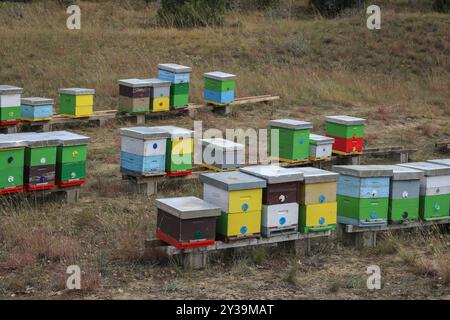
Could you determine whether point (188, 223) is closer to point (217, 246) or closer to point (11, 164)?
point (217, 246)

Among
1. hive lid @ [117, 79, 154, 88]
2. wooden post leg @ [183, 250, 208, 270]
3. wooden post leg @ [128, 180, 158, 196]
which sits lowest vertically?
wooden post leg @ [183, 250, 208, 270]

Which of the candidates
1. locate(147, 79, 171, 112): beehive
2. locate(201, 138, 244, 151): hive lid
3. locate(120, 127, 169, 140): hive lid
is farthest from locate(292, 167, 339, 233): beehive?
locate(147, 79, 171, 112): beehive

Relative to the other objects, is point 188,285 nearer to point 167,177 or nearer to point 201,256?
point 201,256

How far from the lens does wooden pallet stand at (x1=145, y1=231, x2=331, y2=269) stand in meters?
6.79

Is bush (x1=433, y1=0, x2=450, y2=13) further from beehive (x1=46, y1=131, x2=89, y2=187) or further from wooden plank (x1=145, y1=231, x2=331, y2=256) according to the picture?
wooden plank (x1=145, y1=231, x2=331, y2=256)

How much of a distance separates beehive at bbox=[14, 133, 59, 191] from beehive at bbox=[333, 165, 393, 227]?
122 inches

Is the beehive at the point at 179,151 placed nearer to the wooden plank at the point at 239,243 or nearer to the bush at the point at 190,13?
the wooden plank at the point at 239,243

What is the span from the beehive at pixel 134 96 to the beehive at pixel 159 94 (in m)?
0.09

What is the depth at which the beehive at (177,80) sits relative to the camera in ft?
44.0

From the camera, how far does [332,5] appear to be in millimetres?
25141

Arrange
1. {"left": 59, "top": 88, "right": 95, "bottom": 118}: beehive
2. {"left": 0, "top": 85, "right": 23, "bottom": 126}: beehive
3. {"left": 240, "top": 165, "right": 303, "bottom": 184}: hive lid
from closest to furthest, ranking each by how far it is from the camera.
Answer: {"left": 240, "top": 165, "right": 303, "bottom": 184}: hive lid
{"left": 0, "top": 85, "right": 23, "bottom": 126}: beehive
{"left": 59, "top": 88, "right": 95, "bottom": 118}: beehive

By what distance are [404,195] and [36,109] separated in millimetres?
6557

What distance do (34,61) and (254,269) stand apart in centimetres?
1136

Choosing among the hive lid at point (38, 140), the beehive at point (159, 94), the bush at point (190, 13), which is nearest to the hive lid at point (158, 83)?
the beehive at point (159, 94)
